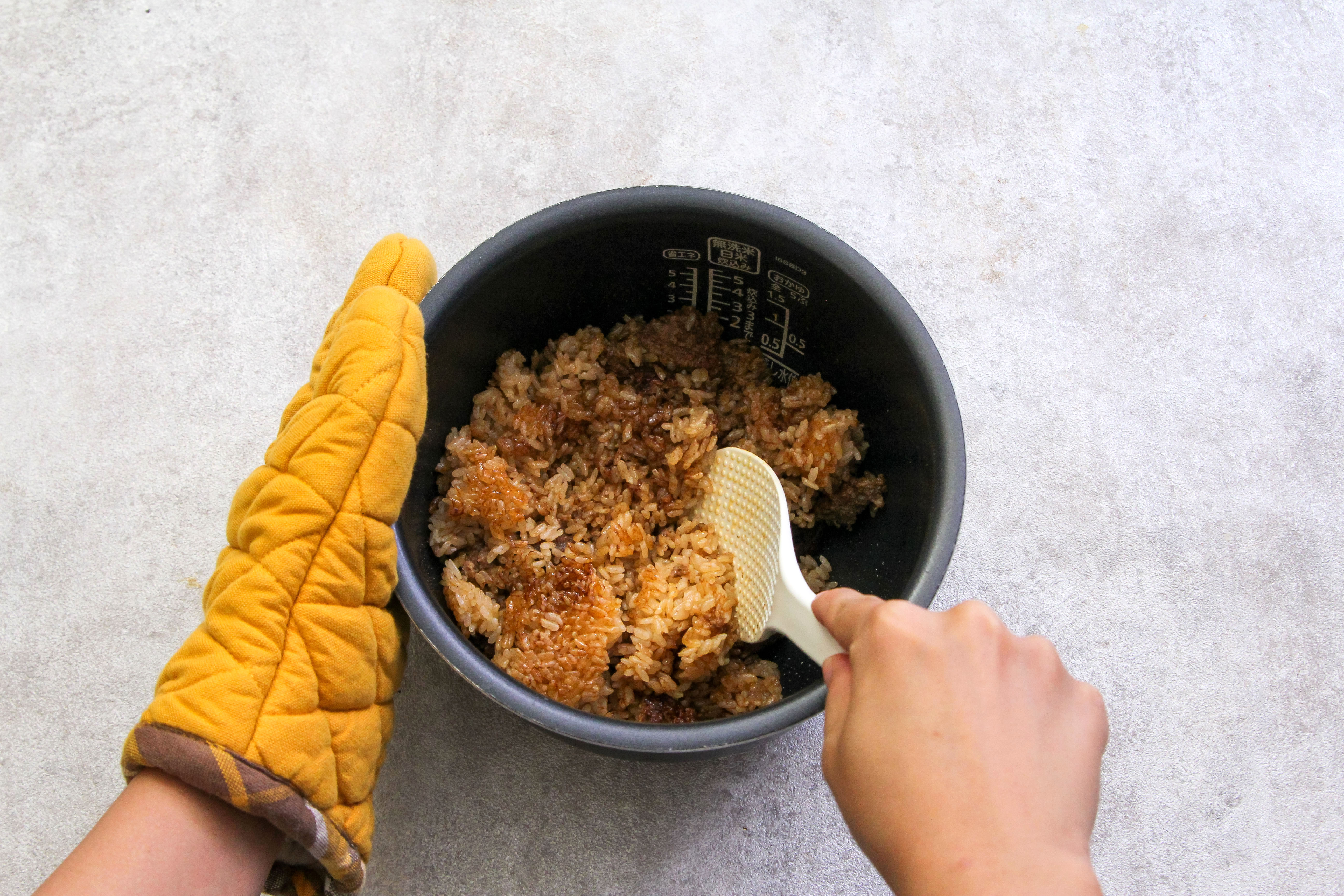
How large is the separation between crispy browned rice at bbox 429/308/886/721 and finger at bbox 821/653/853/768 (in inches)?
9.7

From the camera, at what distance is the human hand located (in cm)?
70

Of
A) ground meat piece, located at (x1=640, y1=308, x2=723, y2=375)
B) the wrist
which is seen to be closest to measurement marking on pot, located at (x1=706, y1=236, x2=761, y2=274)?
ground meat piece, located at (x1=640, y1=308, x2=723, y2=375)

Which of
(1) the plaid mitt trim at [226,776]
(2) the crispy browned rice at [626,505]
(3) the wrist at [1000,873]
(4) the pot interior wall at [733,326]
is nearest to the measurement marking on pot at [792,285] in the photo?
(4) the pot interior wall at [733,326]

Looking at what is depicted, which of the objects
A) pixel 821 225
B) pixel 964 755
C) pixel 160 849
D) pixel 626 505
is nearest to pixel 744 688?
pixel 626 505

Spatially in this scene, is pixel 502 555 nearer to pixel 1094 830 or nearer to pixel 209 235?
pixel 209 235

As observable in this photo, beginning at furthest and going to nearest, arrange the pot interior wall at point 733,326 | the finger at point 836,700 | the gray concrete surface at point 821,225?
the gray concrete surface at point 821,225 → the pot interior wall at point 733,326 → the finger at point 836,700

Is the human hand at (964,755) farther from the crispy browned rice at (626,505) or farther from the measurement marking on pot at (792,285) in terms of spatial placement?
the measurement marking on pot at (792,285)

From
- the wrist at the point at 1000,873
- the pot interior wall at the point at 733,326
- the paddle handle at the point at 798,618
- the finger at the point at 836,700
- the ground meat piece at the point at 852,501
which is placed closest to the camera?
the wrist at the point at 1000,873

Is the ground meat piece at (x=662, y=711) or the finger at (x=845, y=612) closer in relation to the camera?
the finger at (x=845, y=612)

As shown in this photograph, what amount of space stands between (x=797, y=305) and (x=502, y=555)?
0.47m

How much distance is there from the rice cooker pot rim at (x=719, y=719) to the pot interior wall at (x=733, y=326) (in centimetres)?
1

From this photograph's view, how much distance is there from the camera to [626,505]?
1.15 metres

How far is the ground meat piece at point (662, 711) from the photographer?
1105 millimetres

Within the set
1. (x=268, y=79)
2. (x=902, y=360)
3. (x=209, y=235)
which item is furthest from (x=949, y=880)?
(x=268, y=79)
